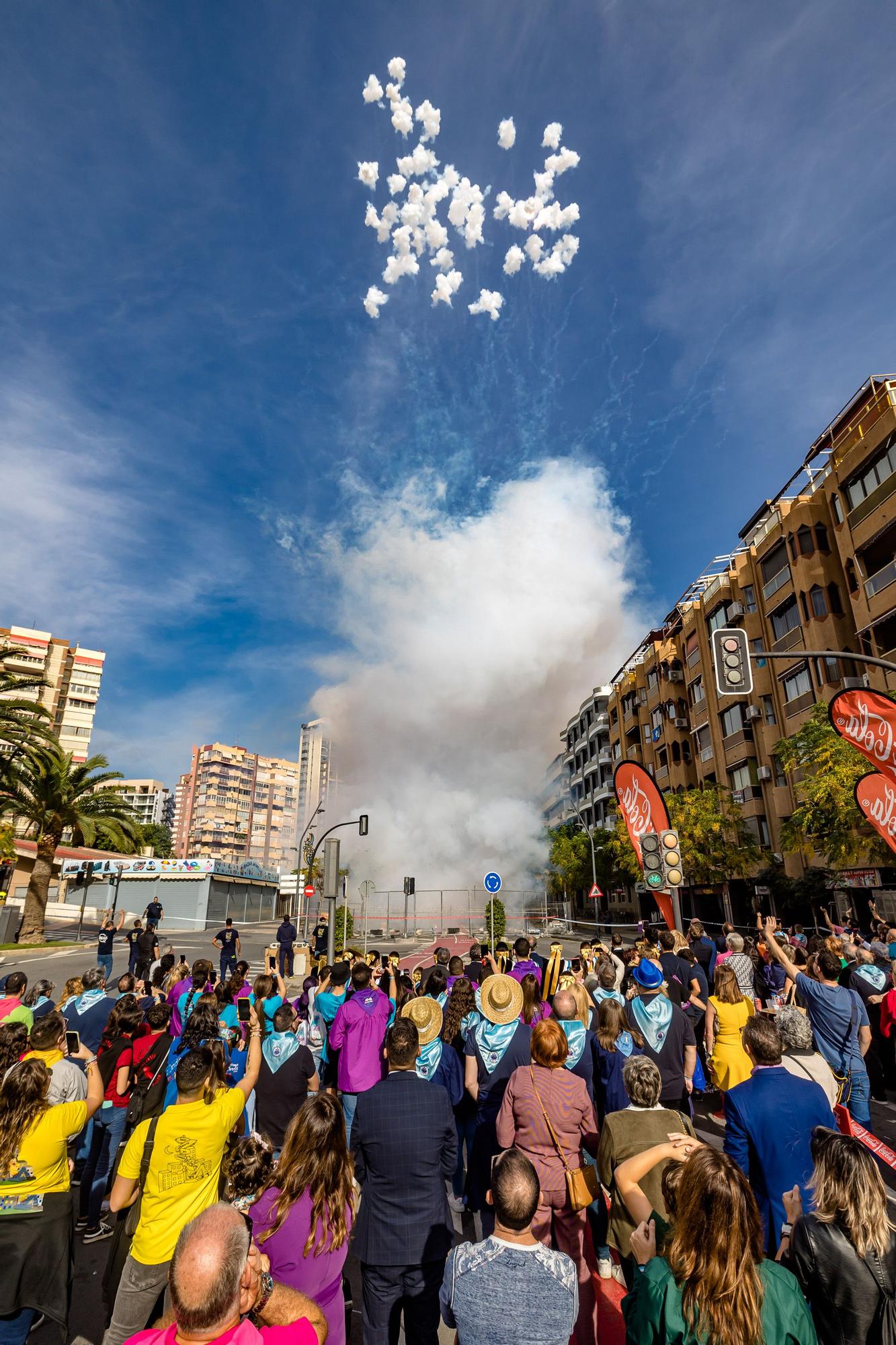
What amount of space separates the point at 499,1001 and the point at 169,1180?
8.16 ft

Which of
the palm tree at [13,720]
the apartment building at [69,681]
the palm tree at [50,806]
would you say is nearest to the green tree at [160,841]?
the apartment building at [69,681]

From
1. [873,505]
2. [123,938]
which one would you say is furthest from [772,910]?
[123,938]

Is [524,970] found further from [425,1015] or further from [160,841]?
[160,841]

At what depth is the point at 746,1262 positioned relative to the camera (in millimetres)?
2252

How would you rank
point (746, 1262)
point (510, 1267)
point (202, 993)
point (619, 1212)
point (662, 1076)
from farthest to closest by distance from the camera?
1. point (202, 993)
2. point (662, 1076)
3. point (619, 1212)
4. point (510, 1267)
5. point (746, 1262)

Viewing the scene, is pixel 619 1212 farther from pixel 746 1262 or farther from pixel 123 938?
pixel 123 938

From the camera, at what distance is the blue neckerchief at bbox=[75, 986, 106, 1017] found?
706 cm

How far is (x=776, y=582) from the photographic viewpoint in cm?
3481

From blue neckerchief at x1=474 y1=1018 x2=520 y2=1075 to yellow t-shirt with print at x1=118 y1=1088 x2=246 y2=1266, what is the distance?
2050 millimetres

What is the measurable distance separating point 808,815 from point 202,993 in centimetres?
2081

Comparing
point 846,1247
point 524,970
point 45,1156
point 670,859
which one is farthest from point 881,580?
point 45,1156

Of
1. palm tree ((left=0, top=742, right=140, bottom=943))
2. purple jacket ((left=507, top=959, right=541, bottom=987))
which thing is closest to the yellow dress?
purple jacket ((left=507, top=959, right=541, bottom=987))

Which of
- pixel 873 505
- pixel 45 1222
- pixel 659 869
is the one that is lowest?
pixel 45 1222

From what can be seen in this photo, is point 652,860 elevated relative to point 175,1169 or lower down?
elevated
